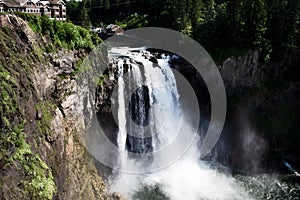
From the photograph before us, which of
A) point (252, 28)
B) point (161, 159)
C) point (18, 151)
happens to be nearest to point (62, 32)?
point (18, 151)

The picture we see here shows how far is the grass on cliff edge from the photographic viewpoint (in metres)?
19.1

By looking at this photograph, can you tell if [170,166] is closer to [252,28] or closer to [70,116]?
[70,116]

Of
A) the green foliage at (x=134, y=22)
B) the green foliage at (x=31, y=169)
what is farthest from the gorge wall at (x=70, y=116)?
the green foliage at (x=134, y=22)

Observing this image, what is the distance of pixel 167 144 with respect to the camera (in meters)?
28.8

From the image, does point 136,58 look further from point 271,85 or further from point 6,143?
→ point 6,143

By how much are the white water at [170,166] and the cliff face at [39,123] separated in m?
4.39

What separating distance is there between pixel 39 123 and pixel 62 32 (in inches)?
256

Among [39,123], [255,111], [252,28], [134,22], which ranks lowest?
[255,111]

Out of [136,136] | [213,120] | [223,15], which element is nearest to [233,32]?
[223,15]

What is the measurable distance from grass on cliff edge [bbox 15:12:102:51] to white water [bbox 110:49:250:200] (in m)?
4.30

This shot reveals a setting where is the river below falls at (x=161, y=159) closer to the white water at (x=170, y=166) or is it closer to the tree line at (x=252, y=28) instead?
the white water at (x=170, y=166)

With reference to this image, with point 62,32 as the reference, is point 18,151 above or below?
below

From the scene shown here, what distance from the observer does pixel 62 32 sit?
68.7 feet

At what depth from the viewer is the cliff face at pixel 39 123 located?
47.1 ft
